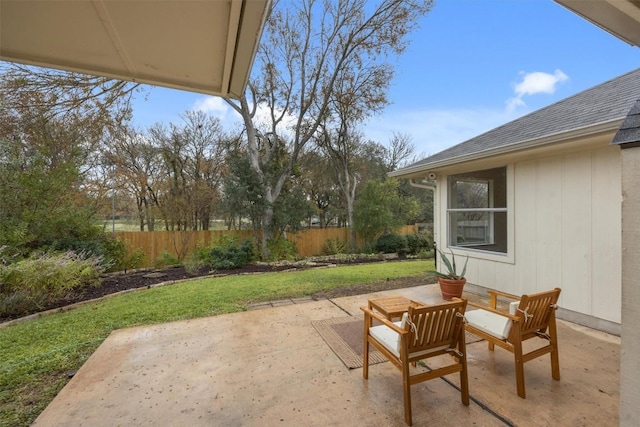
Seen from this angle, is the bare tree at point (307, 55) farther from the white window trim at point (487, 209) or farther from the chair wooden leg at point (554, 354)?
the chair wooden leg at point (554, 354)

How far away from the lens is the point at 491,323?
265 centimetres

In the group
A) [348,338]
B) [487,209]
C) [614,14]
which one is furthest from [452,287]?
[614,14]

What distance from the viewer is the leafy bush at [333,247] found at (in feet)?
41.3

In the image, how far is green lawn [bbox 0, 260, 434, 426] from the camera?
2557mm

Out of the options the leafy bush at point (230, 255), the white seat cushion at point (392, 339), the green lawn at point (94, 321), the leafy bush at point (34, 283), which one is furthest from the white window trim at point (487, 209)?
the leafy bush at point (34, 283)

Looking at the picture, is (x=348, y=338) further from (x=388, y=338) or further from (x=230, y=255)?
(x=230, y=255)

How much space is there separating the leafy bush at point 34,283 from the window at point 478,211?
7262mm

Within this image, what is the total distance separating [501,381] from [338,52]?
11.2 m

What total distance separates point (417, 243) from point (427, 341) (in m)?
11.4

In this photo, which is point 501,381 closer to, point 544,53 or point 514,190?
point 514,190

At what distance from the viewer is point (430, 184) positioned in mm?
6141

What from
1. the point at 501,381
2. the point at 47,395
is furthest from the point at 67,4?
the point at 501,381

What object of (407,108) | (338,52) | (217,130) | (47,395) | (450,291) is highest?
(338,52)

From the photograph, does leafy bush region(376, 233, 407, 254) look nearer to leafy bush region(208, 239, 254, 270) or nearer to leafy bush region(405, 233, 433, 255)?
leafy bush region(405, 233, 433, 255)
